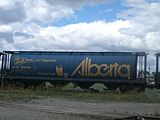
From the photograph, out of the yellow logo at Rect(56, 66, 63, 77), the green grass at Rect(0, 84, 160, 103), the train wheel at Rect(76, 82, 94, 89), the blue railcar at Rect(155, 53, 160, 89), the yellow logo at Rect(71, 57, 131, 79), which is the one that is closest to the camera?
the green grass at Rect(0, 84, 160, 103)

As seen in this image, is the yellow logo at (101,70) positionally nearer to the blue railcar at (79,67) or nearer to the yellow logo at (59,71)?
the blue railcar at (79,67)

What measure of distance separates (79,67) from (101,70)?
6.19 feet

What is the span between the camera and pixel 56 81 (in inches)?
1270

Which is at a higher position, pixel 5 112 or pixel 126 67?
pixel 126 67

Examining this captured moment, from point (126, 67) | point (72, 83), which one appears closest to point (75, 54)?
point (72, 83)

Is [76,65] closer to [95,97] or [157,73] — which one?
[157,73]

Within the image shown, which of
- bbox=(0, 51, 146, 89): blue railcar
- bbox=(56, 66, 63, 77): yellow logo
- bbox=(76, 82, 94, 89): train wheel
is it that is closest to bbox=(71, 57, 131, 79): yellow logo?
bbox=(0, 51, 146, 89): blue railcar

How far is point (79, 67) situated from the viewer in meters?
31.6

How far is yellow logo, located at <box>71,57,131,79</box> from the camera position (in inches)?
1198

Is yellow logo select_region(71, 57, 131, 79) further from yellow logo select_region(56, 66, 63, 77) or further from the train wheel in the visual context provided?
yellow logo select_region(56, 66, 63, 77)

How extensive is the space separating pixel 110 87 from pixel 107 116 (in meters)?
18.1

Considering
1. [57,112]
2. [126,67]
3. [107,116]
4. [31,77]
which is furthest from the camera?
[31,77]

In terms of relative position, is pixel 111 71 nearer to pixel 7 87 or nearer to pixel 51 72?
pixel 51 72

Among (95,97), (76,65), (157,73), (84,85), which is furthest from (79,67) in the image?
(95,97)
